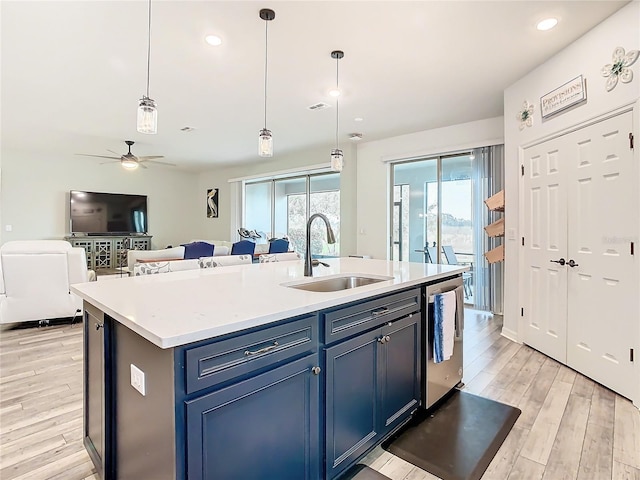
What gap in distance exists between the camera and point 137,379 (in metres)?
1.21

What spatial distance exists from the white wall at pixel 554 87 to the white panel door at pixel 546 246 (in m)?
0.14

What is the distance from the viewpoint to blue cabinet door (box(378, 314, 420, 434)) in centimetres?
183

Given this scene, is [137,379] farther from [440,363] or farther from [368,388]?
[440,363]

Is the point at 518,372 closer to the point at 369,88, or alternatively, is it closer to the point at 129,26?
the point at 369,88

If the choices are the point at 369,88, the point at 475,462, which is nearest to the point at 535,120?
the point at 369,88

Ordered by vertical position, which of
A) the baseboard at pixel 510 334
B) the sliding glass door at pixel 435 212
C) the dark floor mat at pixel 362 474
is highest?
the sliding glass door at pixel 435 212

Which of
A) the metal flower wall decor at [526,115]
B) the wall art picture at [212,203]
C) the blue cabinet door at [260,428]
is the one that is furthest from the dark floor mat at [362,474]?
the wall art picture at [212,203]

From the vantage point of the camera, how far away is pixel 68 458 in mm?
1808

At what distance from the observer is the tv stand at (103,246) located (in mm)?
7578

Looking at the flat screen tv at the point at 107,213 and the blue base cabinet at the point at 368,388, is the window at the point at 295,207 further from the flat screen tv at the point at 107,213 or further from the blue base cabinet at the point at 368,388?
the blue base cabinet at the point at 368,388

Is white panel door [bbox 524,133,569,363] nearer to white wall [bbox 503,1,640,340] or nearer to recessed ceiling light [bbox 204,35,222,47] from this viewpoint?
white wall [bbox 503,1,640,340]

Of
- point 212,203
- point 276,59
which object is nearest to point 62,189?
point 212,203

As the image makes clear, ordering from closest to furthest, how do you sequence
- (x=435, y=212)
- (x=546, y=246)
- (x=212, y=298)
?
(x=212, y=298) < (x=546, y=246) < (x=435, y=212)

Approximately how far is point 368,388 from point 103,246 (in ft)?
26.5
